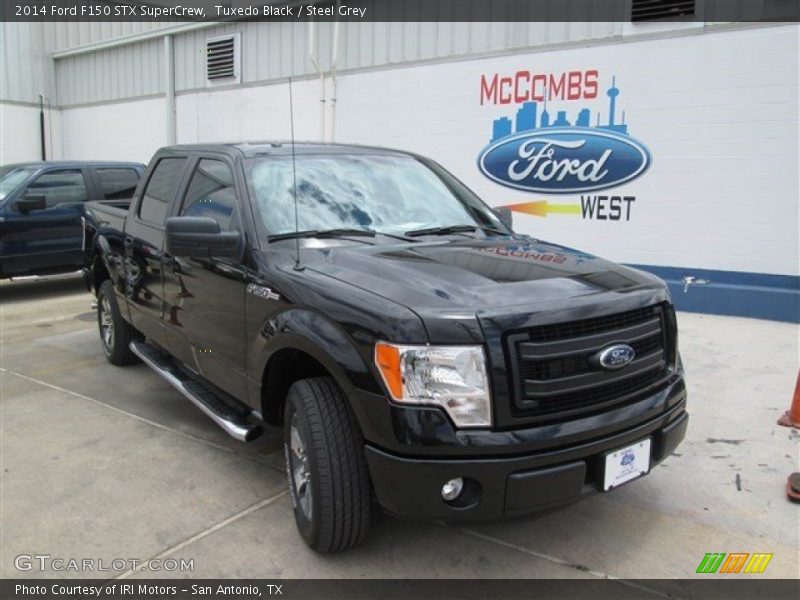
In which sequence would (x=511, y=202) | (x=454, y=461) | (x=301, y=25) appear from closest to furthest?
1. (x=454, y=461)
2. (x=511, y=202)
3. (x=301, y=25)

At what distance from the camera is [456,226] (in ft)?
12.7

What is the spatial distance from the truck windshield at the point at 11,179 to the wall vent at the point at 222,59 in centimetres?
447

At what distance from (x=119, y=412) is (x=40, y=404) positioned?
68 centimetres

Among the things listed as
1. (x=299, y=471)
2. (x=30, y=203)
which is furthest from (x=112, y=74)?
(x=299, y=471)

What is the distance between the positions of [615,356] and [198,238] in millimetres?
2013

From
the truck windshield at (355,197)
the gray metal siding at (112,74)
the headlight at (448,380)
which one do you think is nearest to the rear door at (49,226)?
the gray metal siding at (112,74)

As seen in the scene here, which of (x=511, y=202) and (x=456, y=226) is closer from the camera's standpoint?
(x=456, y=226)

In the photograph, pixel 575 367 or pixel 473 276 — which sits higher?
pixel 473 276

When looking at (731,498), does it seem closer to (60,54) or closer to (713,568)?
(713,568)

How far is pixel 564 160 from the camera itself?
8.39m

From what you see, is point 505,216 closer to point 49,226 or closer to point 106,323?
point 106,323

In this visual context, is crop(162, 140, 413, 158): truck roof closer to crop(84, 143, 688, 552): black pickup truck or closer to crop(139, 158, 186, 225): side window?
crop(84, 143, 688, 552): black pickup truck

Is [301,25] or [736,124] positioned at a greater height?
[301,25]

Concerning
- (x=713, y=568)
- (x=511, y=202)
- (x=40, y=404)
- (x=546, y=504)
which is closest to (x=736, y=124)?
(x=511, y=202)
